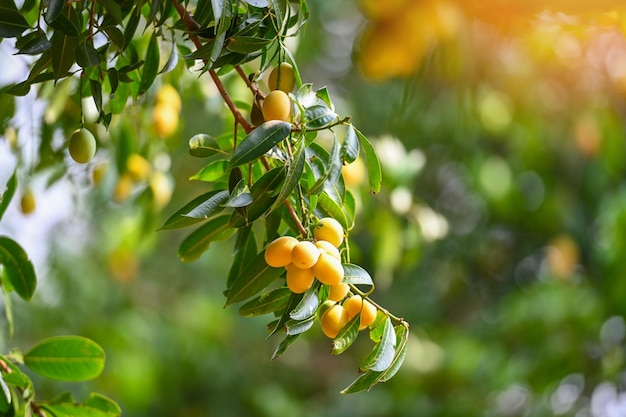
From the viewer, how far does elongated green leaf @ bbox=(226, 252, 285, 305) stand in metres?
0.54

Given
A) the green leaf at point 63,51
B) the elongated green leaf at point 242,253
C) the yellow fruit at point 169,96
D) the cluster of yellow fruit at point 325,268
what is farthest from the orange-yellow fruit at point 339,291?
the yellow fruit at point 169,96

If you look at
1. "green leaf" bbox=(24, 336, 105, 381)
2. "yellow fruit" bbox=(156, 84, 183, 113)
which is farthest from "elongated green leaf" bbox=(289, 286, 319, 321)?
"yellow fruit" bbox=(156, 84, 183, 113)

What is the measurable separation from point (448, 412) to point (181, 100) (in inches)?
66.5

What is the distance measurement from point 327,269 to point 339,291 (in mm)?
34

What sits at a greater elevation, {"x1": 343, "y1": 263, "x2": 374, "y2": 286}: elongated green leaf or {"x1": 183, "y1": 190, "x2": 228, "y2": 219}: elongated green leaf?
{"x1": 183, "y1": 190, "x2": 228, "y2": 219}: elongated green leaf

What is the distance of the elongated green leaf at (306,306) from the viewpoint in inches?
19.3

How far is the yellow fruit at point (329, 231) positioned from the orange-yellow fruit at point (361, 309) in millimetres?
34

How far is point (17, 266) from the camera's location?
26.4 inches

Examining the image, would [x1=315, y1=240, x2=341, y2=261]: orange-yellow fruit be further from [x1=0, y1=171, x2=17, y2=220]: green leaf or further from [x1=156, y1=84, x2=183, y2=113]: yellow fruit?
[x1=156, y1=84, x2=183, y2=113]: yellow fruit

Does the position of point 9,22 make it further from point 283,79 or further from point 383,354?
point 383,354

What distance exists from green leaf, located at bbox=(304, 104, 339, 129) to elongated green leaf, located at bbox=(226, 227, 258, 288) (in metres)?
0.12

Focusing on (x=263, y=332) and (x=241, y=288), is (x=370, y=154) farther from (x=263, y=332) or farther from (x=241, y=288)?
(x=263, y=332)

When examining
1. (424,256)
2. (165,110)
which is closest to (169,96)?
(165,110)

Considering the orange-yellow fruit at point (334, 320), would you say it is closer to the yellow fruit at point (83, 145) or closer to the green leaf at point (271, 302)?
the green leaf at point (271, 302)
